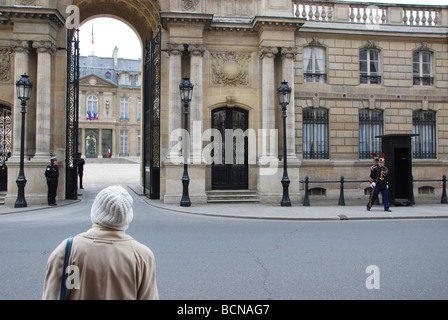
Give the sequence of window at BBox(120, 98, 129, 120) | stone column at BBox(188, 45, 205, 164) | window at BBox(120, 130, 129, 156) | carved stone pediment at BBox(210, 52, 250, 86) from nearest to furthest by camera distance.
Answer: stone column at BBox(188, 45, 205, 164)
carved stone pediment at BBox(210, 52, 250, 86)
window at BBox(120, 130, 129, 156)
window at BBox(120, 98, 129, 120)

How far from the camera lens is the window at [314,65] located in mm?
19297

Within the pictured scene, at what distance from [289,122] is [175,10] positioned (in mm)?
6956

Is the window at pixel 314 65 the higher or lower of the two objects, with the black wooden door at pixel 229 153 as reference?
higher

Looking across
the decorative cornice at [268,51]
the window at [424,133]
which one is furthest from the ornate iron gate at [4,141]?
the window at [424,133]

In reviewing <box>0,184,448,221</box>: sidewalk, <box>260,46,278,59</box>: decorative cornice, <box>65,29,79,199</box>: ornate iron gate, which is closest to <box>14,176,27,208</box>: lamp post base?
<box>0,184,448,221</box>: sidewalk

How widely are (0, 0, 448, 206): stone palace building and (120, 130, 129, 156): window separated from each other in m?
55.1

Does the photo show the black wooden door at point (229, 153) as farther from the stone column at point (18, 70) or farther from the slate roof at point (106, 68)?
the slate roof at point (106, 68)

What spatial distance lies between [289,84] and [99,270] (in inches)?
643

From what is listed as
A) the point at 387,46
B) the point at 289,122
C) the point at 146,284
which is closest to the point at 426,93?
the point at 387,46

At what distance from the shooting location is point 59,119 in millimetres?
17344

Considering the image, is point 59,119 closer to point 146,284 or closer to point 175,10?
point 175,10

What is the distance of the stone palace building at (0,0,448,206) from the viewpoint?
16.7m

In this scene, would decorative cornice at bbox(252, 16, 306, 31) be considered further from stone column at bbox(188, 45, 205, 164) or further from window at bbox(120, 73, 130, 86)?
window at bbox(120, 73, 130, 86)

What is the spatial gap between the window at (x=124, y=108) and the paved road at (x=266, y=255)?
213ft
